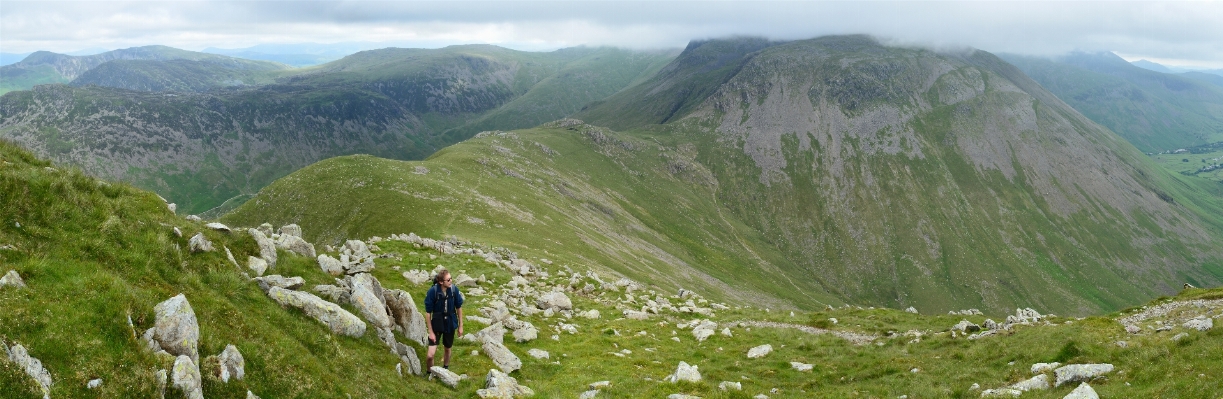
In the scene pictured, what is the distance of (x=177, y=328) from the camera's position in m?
14.2

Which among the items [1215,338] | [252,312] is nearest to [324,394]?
[252,312]

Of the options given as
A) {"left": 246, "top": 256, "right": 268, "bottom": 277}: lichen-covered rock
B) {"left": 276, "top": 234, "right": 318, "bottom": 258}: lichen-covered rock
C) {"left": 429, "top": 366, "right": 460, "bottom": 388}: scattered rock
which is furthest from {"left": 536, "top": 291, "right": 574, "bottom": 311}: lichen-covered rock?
{"left": 246, "top": 256, "right": 268, "bottom": 277}: lichen-covered rock

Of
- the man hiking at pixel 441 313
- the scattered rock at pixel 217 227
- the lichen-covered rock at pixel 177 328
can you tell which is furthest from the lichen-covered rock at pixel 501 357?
the scattered rock at pixel 217 227

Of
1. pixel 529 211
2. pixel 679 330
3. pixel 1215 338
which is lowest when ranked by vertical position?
pixel 529 211

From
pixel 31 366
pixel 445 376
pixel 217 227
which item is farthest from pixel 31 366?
pixel 217 227

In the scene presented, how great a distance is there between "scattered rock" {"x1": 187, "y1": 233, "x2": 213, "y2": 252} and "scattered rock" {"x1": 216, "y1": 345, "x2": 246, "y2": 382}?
7.36 metres

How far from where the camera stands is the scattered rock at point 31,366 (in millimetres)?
10945

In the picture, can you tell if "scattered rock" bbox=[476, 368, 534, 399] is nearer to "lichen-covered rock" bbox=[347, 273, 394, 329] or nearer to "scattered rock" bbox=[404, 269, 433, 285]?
"lichen-covered rock" bbox=[347, 273, 394, 329]

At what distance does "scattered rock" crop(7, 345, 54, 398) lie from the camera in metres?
10.9

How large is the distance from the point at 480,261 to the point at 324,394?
3437 centimetres

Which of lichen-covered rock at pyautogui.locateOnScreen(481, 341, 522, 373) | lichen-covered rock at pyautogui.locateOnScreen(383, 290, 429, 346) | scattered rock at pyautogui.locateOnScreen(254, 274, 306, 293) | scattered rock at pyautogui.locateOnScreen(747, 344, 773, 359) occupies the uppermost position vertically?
scattered rock at pyautogui.locateOnScreen(254, 274, 306, 293)

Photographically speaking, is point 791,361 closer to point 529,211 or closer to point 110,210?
point 110,210

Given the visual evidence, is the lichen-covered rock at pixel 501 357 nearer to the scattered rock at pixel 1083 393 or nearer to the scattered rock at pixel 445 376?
the scattered rock at pixel 445 376

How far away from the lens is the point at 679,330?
3853 centimetres
